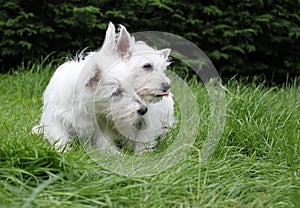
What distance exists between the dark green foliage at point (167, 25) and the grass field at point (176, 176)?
318cm

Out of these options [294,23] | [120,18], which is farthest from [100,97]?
[294,23]

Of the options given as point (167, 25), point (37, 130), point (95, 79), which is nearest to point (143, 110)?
point (95, 79)

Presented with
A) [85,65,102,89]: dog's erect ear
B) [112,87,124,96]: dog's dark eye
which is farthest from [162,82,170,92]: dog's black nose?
[85,65,102,89]: dog's erect ear

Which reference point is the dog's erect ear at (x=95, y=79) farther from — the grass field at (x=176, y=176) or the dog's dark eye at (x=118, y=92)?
the grass field at (x=176, y=176)

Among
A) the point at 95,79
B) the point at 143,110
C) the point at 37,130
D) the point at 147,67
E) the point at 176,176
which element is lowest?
the point at 37,130

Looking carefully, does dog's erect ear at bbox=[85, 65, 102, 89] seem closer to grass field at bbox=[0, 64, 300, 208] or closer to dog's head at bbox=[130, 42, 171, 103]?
→ dog's head at bbox=[130, 42, 171, 103]

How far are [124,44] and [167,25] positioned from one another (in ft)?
13.3

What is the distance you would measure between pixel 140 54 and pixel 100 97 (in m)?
0.35

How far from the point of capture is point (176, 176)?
289 centimetres

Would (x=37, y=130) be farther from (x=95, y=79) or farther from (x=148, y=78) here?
(x=148, y=78)

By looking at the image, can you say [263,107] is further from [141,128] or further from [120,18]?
[120,18]

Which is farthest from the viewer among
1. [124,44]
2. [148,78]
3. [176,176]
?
[124,44]

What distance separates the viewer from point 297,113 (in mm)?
4367

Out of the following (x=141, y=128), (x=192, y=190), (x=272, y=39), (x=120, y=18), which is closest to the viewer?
(x=192, y=190)
